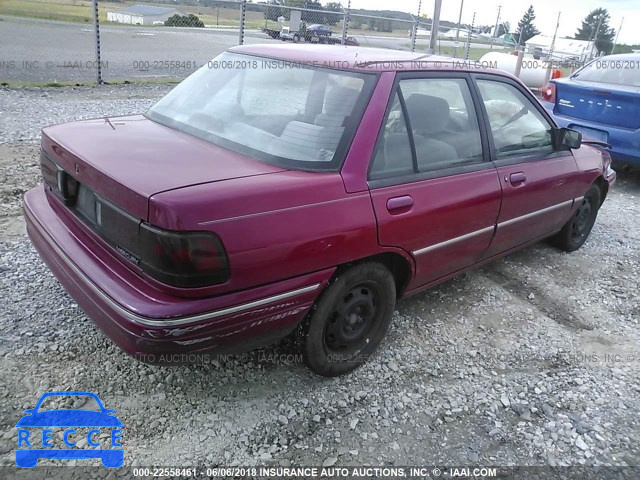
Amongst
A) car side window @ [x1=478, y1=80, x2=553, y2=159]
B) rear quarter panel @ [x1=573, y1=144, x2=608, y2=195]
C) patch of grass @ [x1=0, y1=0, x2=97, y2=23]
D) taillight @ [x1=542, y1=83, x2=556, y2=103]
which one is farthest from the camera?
patch of grass @ [x1=0, y1=0, x2=97, y2=23]

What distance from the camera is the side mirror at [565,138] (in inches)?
156

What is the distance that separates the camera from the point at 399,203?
109 inches

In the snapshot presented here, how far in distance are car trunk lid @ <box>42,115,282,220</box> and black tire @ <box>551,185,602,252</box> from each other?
3.42 metres

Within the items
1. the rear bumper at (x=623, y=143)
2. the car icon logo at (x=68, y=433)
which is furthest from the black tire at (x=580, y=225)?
the car icon logo at (x=68, y=433)

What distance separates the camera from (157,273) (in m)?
2.17

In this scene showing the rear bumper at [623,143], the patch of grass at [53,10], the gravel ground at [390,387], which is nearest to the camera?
the gravel ground at [390,387]

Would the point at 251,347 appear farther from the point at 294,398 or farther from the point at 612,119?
the point at 612,119

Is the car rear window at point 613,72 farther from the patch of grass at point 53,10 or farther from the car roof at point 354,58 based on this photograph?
the patch of grass at point 53,10

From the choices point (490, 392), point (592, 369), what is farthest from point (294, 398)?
point (592, 369)

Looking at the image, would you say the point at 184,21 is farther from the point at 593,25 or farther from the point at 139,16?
the point at 593,25

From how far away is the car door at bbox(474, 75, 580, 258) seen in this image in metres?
3.52

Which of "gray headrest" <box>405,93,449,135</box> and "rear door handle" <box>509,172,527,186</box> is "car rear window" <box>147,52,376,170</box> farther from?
"rear door handle" <box>509,172,527,186</box>

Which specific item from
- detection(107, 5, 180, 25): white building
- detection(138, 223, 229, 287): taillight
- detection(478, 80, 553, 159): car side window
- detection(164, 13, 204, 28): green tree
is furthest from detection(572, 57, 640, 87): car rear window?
detection(107, 5, 180, 25): white building

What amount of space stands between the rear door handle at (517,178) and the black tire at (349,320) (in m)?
1.22
